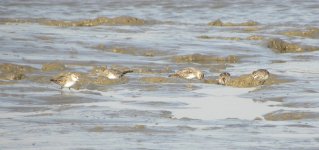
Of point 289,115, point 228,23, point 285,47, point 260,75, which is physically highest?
point 228,23

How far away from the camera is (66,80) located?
16.5 meters

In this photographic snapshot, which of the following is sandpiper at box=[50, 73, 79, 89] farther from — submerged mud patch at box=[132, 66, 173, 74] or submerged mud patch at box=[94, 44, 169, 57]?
submerged mud patch at box=[94, 44, 169, 57]

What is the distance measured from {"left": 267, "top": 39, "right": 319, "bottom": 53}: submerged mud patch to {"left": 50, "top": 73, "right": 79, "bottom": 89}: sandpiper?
8.78m

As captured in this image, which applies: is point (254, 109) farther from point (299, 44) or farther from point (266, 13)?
point (266, 13)

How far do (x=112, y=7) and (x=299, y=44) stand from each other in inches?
560

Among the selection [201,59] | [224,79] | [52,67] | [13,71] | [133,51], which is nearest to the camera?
[224,79]

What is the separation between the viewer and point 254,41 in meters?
25.7

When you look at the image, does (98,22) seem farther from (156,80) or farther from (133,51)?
(156,80)

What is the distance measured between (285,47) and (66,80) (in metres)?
9.46

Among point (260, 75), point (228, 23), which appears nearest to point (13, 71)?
point (260, 75)

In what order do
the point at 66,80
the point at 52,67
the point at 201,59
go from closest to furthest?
the point at 66,80, the point at 52,67, the point at 201,59

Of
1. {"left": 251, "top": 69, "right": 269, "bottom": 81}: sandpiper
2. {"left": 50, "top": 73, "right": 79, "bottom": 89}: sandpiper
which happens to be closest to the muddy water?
{"left": 50, "top": 73, "right": 79, "bottom": 89}: sandpiper

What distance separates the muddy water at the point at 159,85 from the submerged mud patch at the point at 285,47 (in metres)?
0.03

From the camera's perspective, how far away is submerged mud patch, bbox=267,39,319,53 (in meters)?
24.7
